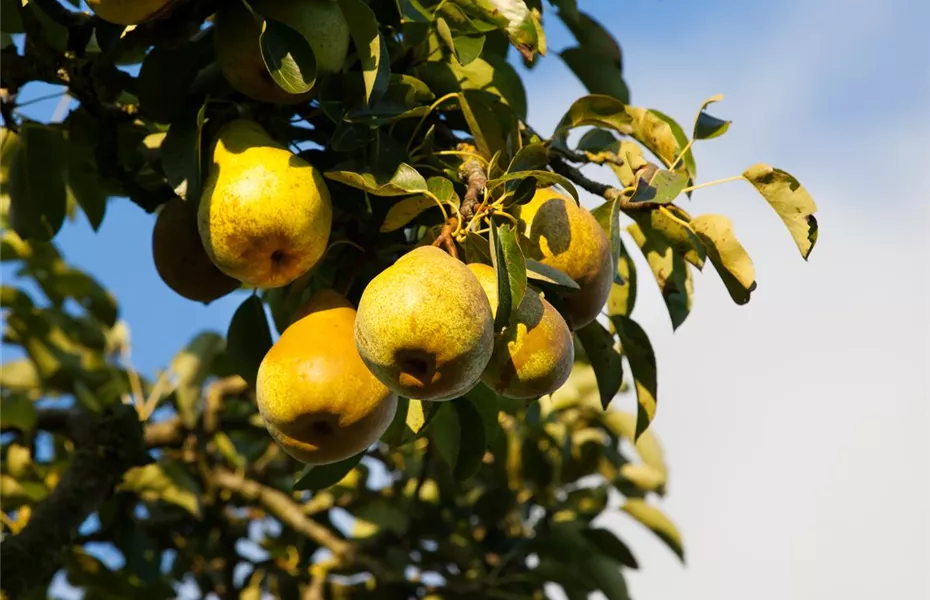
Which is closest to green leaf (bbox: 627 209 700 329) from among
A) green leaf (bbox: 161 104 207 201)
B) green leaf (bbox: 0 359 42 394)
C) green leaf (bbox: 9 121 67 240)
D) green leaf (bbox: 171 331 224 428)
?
green leaf (bbox: 161 104 207 201)

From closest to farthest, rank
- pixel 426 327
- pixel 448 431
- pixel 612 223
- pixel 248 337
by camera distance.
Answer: pixel 426 327 → pixel 612 223 → pixel 248 337 → pixel 448 431

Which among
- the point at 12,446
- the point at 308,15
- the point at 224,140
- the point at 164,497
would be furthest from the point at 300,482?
the point at 12,446

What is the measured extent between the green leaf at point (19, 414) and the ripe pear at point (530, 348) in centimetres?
191

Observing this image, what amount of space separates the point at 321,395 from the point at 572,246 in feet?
1.31

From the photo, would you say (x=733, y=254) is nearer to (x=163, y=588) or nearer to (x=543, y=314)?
(x=543, y=314)

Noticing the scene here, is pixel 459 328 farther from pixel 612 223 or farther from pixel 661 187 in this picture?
pixel 661 187

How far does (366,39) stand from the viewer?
1675 mm

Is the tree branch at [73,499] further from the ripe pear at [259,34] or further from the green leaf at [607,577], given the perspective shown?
the green leaf at [607,577]

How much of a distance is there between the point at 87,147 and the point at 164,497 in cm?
117

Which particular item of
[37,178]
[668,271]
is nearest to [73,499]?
[37,178]

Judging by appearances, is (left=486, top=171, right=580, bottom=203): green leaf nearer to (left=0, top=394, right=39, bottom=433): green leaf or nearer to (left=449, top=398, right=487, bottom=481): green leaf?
(left=449, top=398, right=487, bottom=481): green leaf

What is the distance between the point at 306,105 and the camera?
6.35 feet

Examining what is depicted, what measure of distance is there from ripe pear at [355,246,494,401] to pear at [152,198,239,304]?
0.60 metres

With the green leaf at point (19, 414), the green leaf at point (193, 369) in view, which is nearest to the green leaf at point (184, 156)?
the green leaf at point (19, 414)
